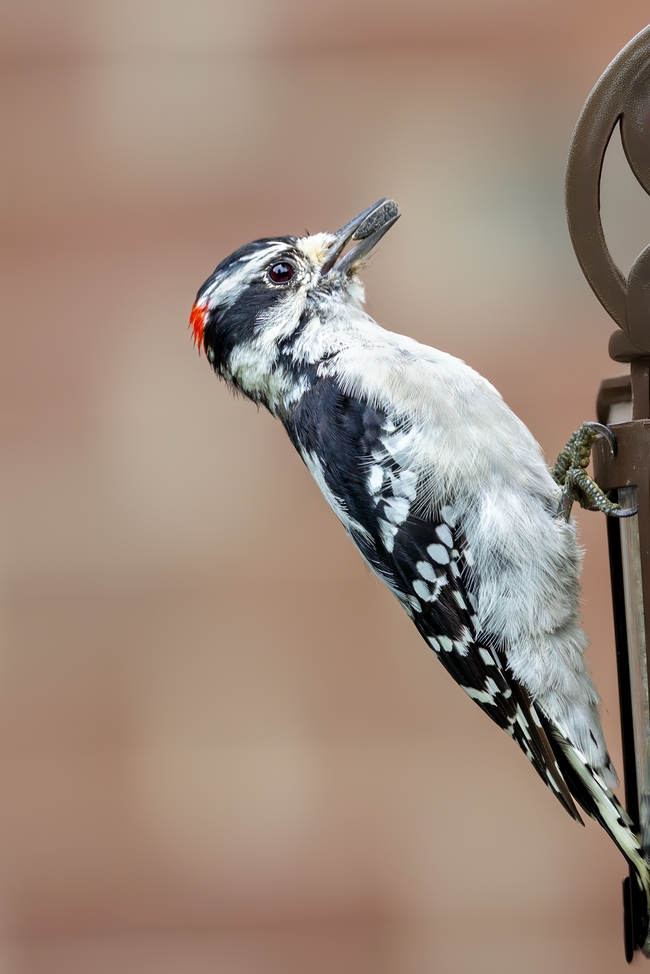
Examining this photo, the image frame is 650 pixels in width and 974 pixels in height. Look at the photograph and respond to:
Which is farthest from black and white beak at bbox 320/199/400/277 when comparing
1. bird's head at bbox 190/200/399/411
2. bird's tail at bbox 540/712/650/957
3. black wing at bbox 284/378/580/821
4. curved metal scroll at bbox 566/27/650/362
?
bird's tail at bbox 540/712/650/957

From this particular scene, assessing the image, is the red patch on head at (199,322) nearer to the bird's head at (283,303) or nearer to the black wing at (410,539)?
the bird's head at (283,303)

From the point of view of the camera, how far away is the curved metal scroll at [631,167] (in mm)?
1444

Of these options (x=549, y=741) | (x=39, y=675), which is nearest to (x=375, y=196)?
(x=39, y=675)

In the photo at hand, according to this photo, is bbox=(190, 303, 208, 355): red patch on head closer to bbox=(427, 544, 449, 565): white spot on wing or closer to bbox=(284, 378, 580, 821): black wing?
bbox=(284, 378, 580, 821): black wing

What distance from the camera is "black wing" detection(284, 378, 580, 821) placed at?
71.8 inches

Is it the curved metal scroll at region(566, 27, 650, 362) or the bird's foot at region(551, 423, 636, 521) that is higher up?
the curved metal scroll at region(566, 27, 650, 362)

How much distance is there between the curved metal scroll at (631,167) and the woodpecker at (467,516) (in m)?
0.26

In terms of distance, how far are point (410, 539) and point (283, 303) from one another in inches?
24.1

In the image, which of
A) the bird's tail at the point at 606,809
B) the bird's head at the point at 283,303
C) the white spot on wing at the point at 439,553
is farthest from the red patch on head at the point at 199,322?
the bird's tail at the point at 606,809

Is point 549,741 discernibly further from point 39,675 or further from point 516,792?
point 39,675

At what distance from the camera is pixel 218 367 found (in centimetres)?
221

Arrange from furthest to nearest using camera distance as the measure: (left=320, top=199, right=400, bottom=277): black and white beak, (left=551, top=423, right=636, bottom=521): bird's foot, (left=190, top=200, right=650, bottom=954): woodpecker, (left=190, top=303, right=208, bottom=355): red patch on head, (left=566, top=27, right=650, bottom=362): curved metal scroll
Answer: (left=190, top=303, right=208, bottom=355): red patch on head → (left=320, top=199, right=400, bottom=277): black and white beak → (left=190, top=200, right=650, bottom=954): woodpecker → (left=551, top=423, right=636, bottom=521): bird's foot → (left=566, top=27, right=650, bottom=362): curved metal scroll

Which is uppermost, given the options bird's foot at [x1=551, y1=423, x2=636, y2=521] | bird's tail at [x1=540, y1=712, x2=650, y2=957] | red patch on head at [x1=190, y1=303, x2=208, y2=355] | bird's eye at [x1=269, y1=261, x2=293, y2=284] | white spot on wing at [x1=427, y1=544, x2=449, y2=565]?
bird's eye at [x1=269, y1=261, x2=293, y2=284]

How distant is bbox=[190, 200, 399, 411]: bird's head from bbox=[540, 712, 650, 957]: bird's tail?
92 centimetres
